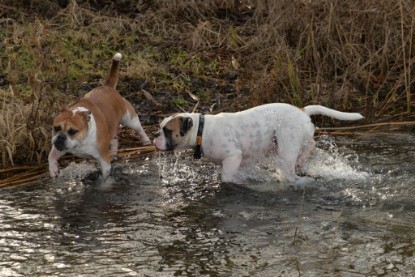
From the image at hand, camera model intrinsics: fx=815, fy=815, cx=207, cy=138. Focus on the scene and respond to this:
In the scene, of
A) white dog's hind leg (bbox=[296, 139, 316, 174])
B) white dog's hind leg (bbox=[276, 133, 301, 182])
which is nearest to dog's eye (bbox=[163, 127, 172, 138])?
white dog's hind leg (bbox=[276, 133, 301, 182])

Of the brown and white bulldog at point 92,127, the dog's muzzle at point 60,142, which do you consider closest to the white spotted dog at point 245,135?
the brown and white bulldog at point 92,127

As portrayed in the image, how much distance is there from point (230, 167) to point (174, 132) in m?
0.65

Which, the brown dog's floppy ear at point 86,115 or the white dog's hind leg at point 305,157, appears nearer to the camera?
the brown dog's floppy ear at point 86,115

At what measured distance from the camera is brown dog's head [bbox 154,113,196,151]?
7633 mm

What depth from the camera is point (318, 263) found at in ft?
19.9

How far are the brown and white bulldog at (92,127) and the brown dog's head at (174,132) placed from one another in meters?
0.70

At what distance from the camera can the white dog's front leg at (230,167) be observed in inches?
308

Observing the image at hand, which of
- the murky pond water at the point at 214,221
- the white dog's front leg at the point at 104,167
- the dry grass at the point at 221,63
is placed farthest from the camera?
the dry grass at the point at 221,63

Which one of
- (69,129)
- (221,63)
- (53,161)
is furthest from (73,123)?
(221,63)

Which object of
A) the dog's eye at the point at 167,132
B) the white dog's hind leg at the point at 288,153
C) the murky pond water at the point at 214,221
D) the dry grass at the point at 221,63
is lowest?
the murky pond water at the point at 214,221

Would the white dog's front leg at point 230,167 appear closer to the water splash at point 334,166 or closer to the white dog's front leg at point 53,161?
the water splash at point 334,166

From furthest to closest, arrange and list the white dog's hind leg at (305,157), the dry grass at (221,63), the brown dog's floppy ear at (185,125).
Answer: the dry grass at (221,63), the white dog's hind leg at (305,157), the brown dog's floppy ear at (185,125)

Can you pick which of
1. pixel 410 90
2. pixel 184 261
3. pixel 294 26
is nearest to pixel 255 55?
pixel 294 26

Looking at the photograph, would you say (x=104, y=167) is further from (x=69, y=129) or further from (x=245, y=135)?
(x=245, y=135)
